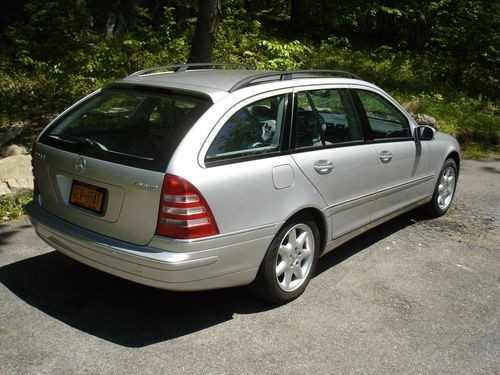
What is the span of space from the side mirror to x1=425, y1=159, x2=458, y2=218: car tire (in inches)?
25.1

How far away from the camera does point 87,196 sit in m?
3.84

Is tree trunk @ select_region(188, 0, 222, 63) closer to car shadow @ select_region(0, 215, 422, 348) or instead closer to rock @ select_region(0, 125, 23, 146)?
rock @ select_region(0, 125, 23, 146)

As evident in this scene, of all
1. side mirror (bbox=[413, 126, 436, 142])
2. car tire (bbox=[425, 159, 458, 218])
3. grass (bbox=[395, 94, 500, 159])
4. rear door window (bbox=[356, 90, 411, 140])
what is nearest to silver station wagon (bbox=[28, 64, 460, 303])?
rear door window (bbox=[356, 90, 411, 140])

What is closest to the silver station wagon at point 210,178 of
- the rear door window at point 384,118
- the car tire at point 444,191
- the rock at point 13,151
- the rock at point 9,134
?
the rear door window at point 384,118

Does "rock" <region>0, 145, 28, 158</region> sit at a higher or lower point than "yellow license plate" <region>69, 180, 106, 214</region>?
lower

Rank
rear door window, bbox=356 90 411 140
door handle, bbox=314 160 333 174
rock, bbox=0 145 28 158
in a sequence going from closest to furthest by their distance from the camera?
door handle, bbox=314 160 333 174
rear door window, bbox=356 90 411 140
rock, bbox=0 145 28 158

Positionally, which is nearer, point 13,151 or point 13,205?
point 13,205

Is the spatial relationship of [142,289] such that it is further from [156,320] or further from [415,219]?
[415,219]

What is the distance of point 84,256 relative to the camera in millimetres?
3832

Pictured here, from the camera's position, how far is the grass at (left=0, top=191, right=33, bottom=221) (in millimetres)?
5980

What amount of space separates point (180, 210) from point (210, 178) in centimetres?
28

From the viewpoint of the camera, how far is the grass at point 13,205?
5980 millimetres

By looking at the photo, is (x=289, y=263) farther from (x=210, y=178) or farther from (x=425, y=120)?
(x=425, y=120)

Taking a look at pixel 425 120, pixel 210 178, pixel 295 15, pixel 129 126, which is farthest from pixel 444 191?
pixel 295 15
